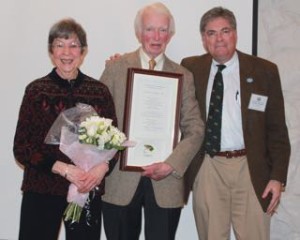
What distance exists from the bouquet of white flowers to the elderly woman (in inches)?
1.5

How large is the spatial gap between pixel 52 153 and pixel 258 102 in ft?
3.84

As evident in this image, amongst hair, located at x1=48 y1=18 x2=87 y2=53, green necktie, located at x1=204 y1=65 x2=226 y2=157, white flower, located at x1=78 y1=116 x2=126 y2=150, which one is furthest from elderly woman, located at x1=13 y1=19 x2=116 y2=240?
green necktie, located at x1=204 y1=65 x2=226 y2=157

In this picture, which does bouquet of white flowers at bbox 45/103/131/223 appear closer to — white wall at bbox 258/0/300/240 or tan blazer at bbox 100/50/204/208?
tan blazer at bbox 100/50/204/208

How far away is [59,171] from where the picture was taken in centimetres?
221

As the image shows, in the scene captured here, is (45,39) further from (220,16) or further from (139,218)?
(139,218)

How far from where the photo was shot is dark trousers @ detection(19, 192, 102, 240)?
2232 mm

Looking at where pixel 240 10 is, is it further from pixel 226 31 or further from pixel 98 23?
pixel 98 23

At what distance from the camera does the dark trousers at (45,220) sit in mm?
2232

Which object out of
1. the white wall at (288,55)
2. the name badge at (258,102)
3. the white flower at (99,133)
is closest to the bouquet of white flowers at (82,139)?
the white flower at (99,133)

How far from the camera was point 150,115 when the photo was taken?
8.30ft

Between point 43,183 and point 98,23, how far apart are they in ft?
4.58

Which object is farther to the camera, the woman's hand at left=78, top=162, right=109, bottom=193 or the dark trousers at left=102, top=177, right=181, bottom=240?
the dark trousers at left=102, top=177, right=181, bottom=240

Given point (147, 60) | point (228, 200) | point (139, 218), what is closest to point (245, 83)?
point (147, 60)

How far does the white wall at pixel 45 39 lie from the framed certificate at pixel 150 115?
31.1 inches
